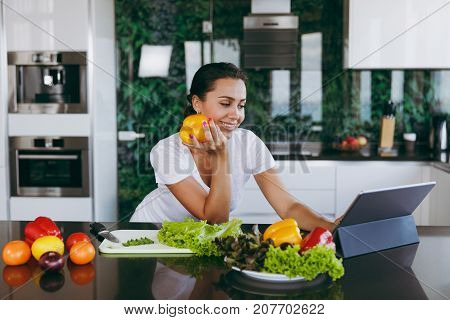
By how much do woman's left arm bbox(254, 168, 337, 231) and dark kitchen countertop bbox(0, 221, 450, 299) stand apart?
35 centimetres

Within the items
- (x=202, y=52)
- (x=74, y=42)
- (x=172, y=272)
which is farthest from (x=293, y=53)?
(x=172, y=272)

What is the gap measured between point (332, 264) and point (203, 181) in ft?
3.82

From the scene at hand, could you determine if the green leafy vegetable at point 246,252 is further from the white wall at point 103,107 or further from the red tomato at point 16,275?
the white wall at point 103,107

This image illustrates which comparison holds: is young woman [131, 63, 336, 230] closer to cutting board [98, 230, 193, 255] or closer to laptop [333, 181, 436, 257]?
laptop [333, 181, 436, 257]

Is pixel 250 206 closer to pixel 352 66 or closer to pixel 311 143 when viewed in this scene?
pixel 311 143

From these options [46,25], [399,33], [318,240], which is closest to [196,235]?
[318,240]

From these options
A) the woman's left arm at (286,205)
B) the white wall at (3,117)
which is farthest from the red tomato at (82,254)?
the white wall at (3,117)

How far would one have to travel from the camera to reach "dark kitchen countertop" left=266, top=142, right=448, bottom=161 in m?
4.00

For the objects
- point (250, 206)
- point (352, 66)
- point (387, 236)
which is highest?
point (352, 66)

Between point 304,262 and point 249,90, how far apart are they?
3261 millimetres

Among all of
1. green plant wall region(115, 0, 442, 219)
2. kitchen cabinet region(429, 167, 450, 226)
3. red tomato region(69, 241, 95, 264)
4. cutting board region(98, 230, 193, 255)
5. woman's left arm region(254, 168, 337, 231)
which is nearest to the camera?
red tomato region(69, 241, 95, 264)

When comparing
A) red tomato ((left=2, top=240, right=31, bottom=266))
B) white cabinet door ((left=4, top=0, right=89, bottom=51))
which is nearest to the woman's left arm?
red tomato ((left=2, top=240, right=31, bottom=266))

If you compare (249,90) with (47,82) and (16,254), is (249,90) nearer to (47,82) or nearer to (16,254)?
(47,82)
